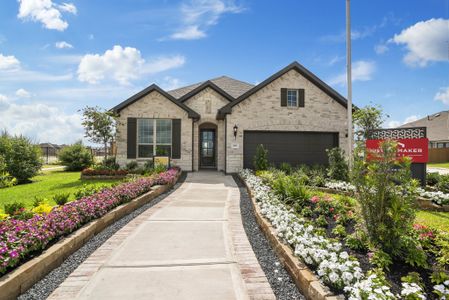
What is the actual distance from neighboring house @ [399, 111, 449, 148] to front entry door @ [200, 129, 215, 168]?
30.7 meters

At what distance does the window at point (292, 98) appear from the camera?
1377 centimetres

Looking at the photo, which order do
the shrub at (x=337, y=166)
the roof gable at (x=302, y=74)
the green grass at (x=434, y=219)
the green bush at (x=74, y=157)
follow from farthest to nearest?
the green bush at (x=74, y=157), the roof gable at (x=302, y=74), the shrub at (x=337, y=166), the green grass at (x=434, y=219)

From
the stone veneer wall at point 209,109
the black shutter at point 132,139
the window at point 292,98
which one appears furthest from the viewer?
the stone veneer wall at point 209,109

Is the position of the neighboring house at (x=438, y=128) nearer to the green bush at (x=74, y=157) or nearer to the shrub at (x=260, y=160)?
the shrub at (x=260, y=160)

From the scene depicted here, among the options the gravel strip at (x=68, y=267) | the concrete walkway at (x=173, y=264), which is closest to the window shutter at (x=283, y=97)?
the concrete walkway at (x=173, y=264)

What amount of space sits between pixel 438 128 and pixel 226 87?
32.4m

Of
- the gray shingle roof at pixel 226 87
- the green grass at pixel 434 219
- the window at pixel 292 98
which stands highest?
the gray shingle roof at pixel 226 87

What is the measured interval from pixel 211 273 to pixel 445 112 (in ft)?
145

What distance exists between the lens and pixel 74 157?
689 inches

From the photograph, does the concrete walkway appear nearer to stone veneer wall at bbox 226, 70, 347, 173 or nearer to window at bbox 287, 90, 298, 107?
stone veneer wall at bbox 226, 70, 347, 173

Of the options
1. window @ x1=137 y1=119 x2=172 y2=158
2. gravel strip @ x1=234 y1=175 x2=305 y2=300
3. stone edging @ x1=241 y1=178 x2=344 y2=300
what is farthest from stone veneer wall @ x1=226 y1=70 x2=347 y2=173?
stone edging @ x1=241 y1=178 x2=344 y2=300

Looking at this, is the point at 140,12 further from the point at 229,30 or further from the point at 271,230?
the point at 271,230

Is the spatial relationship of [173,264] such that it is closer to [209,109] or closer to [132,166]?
[132,166]

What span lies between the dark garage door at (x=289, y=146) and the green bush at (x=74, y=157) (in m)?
11.8
